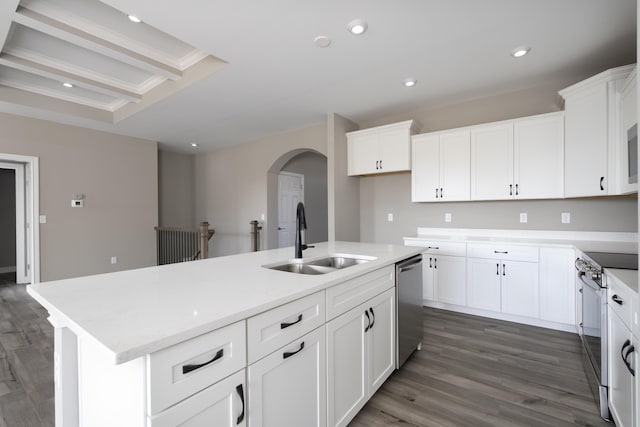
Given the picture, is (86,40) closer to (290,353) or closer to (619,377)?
(290,353)

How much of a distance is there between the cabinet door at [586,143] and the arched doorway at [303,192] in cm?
345

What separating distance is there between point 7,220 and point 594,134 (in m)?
10.2

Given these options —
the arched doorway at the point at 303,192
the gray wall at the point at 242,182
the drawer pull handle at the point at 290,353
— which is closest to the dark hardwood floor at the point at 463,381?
the drawer pull handle at the point at 290,353

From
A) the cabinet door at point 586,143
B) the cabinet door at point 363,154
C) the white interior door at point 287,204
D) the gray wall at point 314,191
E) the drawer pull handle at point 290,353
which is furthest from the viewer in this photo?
the gray wall at point 314,191

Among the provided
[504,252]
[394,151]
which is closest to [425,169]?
[394,151]

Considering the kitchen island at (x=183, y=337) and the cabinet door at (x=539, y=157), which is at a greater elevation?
the cabinet door at (x=539, y=157)

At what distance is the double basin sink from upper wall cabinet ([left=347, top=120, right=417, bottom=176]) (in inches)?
84.5

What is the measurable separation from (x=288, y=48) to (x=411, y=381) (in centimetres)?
286

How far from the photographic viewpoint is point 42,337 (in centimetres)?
299

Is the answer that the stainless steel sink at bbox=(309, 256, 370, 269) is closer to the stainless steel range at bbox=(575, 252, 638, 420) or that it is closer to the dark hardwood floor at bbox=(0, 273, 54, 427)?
the stainless steel range at bbox=(575, 252, 638, 420)

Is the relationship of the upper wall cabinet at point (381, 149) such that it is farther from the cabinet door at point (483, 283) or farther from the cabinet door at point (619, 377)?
the cabinet door at point (619, 377)

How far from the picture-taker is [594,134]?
2.81m

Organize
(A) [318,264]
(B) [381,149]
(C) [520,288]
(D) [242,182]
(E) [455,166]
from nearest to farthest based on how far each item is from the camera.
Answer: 1. (A) [318,264]
2. (C) [520,288]
3. (E) [455,166]
4. (B) [381,149]
5. (D) [242,182]

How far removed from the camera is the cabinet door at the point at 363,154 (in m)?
4.19
